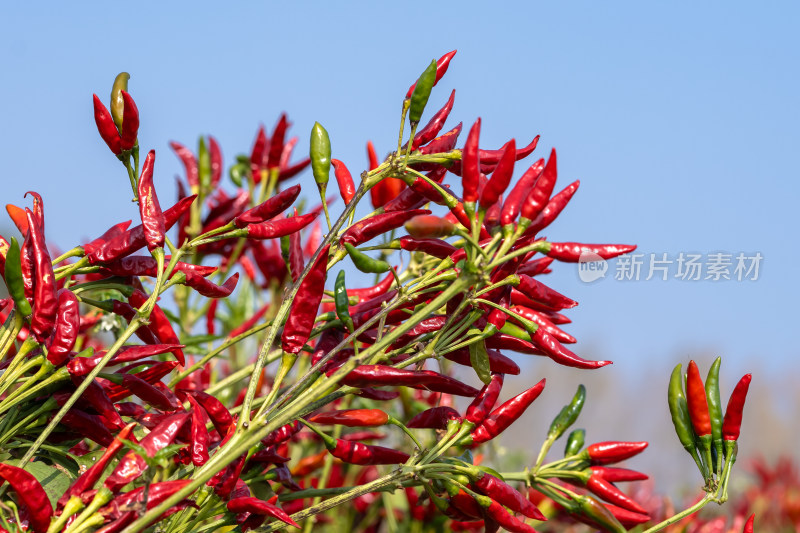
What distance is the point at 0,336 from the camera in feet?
5.10

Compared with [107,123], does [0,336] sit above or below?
below

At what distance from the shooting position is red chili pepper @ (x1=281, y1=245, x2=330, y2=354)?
5.00ft

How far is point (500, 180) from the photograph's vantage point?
144 cm

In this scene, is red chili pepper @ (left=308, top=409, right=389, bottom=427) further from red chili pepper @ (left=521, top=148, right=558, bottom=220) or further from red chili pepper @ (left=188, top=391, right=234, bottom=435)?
red chili pepper @ (left=521, top=148, right=558, bottom=220)

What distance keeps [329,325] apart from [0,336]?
60 cm

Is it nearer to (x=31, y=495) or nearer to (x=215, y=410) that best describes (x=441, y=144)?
(x=215, y=410)

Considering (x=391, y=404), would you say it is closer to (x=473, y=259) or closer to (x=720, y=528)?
(x=720, y=528)

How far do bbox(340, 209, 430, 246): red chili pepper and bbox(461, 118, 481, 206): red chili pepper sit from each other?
10.2 inches

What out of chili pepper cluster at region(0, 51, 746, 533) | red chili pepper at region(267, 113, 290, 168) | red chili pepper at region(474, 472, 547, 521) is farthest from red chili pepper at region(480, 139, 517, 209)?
red chili pepper at region(267, 113, 290, 168)

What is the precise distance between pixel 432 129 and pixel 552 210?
1.03ft

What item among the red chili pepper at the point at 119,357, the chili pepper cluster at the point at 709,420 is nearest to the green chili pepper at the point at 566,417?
the chili pepper cluster at the point at 709,420

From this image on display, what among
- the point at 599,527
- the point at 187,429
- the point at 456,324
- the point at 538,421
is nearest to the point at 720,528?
the point at 599,527

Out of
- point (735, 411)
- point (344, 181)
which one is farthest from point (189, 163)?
point (735, 411)

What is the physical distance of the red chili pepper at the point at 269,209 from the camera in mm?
1634
